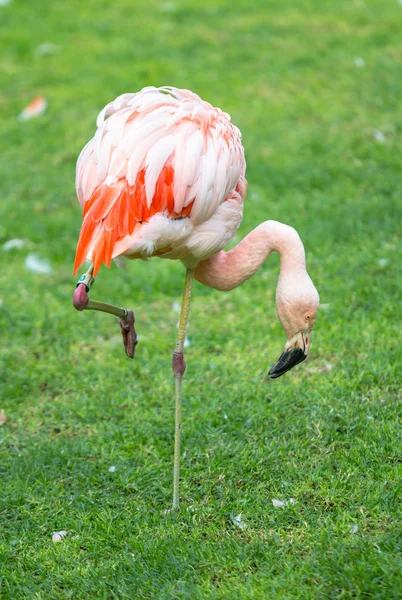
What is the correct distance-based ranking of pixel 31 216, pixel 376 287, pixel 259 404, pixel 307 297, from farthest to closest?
1. pixel 31 216
2. pixel 376 287
3. pixel 259 404
4. pixel 307 297

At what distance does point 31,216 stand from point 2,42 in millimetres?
3622

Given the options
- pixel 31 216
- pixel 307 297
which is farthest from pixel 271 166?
pixel 307 297

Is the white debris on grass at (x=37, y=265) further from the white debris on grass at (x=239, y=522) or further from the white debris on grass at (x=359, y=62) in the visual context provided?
the white debris on grass at (x=359, y=62)

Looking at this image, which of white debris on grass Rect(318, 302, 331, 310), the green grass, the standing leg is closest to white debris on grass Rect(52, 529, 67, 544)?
the green grass

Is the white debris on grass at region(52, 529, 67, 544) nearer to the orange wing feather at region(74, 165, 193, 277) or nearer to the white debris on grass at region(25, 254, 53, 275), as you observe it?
the orange wing feather at region(74, 165, 193, 277)

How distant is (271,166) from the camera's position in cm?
650

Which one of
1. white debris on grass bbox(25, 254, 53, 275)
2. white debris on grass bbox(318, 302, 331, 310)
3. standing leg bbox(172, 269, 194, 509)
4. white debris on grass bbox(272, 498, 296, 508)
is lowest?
white debris on grass bbox(25, 254, 53, 275)

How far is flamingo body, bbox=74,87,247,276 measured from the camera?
3.07 m

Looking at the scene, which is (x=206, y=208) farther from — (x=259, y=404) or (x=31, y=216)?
(x=31, y=216)

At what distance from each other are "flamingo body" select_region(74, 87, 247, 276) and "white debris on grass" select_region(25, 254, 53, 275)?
7.75 ft

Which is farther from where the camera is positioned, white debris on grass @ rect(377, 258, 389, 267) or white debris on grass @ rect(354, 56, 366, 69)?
white debris on grass @ rect(354, 56, 366, 69)

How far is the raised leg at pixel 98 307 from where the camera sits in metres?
3.11

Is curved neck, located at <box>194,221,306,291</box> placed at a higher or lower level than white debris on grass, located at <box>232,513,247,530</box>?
higher

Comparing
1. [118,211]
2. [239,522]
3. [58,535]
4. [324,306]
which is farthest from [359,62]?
[58,535]
